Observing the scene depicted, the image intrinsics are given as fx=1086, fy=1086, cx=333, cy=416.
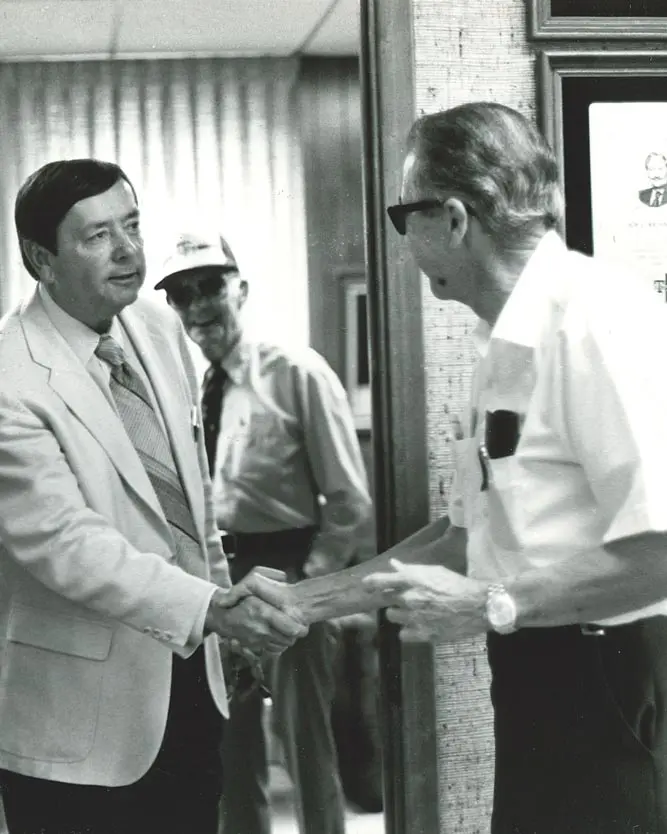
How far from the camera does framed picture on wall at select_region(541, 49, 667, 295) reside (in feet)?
7.73

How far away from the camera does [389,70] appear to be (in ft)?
7.37

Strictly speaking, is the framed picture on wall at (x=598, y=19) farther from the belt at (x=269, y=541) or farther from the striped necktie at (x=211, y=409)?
the belt at (x=269, y=541)

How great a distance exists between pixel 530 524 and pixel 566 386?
A: 0.24 meters

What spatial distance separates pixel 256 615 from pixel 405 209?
2.81 ft

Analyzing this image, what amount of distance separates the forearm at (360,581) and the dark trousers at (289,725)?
0.04 meters

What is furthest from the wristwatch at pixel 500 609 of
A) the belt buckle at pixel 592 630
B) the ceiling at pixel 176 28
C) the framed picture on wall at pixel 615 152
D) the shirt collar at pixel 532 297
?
the ceiling at pixel 176 28

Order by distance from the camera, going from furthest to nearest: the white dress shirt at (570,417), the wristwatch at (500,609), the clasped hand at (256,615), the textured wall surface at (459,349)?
1. the textured wall surface at (459,349)
2. the clasped hand at (256,615)
3. the wristwatch at (500,609)
4. the white dress shirt at (570,417)

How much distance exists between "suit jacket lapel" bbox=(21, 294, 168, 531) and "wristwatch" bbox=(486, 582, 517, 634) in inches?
29.2

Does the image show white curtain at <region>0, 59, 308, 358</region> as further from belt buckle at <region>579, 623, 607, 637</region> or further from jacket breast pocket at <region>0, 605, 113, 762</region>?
belt buckle at <region>579, 623, 607, 637</region>

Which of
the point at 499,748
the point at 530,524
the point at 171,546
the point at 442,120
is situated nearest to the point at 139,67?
the point at 442,120

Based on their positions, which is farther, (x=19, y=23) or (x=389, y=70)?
(x=389, y=70)

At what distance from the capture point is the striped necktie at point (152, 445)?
2164 millimetres

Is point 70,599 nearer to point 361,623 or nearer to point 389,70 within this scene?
point 361,623

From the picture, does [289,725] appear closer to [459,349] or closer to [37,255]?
[459,349]
